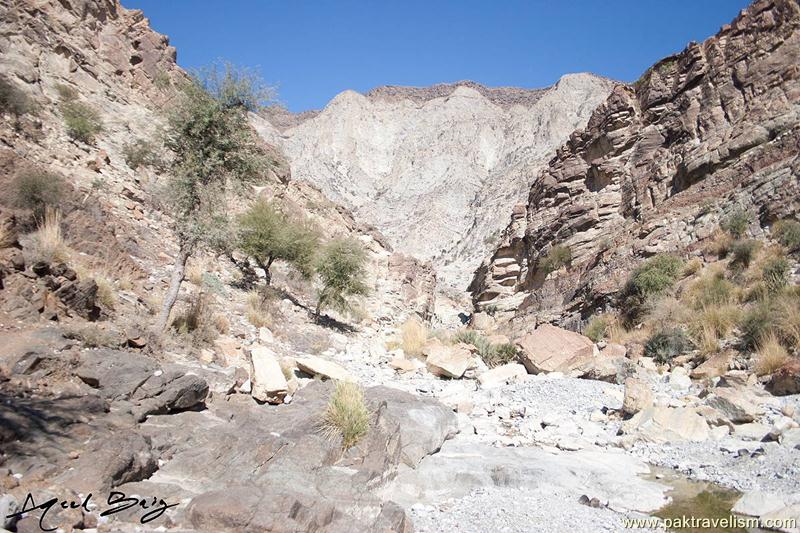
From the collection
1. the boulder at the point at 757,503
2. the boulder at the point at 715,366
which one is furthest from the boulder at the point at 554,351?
the boulder at the point at 757,503

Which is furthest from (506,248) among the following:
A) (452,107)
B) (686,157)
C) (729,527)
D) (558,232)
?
(452,107)

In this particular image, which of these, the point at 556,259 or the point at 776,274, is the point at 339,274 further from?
the point at 556,259

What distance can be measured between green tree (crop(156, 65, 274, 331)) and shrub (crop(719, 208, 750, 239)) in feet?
46.5

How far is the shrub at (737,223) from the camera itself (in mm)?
14133

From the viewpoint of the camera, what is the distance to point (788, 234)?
39.8ft

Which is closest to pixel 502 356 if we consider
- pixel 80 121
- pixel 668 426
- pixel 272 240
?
pixel 668 426

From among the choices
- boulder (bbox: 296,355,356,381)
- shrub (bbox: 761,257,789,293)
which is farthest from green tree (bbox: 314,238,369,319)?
shrub (bbox: 761,257,789,293)

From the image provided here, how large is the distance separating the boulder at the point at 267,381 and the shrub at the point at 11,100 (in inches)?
484

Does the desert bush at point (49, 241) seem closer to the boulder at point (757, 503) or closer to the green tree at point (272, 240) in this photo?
the green tree at point (272, 240)

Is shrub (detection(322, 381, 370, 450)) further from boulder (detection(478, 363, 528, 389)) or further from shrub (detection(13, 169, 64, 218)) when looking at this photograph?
shrub (detection(13, 169, 64, 218))

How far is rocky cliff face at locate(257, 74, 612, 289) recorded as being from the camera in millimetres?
63094

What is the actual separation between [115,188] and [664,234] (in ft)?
64.2

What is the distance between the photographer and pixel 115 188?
14.3 metres

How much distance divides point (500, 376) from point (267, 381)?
18.4 feet
